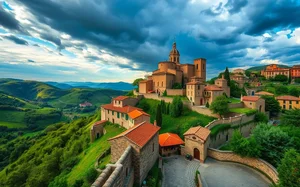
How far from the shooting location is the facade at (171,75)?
176 ft

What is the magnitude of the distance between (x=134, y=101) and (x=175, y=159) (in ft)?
86.4

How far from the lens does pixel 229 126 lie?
107 ft

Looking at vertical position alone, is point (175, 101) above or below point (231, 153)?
above

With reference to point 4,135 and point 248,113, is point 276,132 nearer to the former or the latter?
point 248,113

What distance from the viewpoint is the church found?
144 ft

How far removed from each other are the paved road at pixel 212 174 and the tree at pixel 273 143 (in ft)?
9.96

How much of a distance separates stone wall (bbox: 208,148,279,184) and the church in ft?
65.5

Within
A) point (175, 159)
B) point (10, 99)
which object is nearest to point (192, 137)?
point (175, 159)

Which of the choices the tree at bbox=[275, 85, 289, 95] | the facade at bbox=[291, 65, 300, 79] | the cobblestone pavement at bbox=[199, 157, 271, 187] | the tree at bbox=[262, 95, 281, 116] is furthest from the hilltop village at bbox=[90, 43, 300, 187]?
the facade at bbox=[291, 65, 300, 79]

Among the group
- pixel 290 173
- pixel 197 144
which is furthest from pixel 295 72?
pixel 290 173

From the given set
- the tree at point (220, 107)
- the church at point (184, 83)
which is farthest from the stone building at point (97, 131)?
the tree at point (220, 107)

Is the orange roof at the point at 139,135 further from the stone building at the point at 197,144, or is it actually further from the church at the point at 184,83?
the church at the point at 184,83

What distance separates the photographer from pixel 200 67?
194 ft

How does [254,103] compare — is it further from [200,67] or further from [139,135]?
[139,135]
